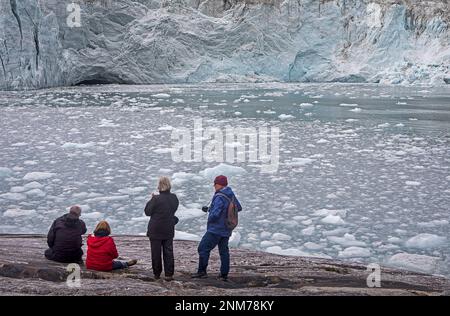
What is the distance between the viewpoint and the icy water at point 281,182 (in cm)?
467

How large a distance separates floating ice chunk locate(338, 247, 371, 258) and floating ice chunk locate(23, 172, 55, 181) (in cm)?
414

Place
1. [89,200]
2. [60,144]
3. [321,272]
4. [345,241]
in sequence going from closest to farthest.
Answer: [321,272] → [345,241] → [89,200] → [60,144]

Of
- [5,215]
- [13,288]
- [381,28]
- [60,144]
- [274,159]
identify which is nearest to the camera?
[13,288]

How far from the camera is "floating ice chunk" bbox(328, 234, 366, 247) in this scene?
14.7 ft

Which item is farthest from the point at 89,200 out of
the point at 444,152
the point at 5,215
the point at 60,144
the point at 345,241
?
the point at 444,152

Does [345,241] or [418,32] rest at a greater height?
[418,32]

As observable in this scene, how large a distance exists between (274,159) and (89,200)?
3.31 m

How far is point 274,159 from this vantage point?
8000mm

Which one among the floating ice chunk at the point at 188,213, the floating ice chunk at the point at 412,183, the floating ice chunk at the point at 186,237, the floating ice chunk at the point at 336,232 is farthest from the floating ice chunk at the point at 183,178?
the floating ice chunk at the point at 412,183

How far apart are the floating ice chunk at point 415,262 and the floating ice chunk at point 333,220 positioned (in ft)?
2.81

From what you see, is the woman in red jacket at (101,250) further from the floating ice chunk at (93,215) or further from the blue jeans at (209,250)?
the floating ice chunk at (93,215)

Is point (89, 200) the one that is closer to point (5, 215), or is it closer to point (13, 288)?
point (5, 215)

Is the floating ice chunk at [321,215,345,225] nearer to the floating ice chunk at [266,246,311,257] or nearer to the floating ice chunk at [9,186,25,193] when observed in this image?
the floating ice chunk at [266,246,311,257]
